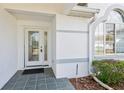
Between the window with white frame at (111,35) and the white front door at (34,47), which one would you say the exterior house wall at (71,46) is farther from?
the white front door at (34,47)

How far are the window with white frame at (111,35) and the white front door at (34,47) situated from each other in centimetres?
296

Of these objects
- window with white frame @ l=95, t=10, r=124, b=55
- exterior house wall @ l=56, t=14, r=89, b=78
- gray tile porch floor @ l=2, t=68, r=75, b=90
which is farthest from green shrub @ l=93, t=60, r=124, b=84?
window with white frame @ l=95, t=10, r=124, b=55

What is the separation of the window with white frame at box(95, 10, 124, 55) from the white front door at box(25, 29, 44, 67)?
2.96 m

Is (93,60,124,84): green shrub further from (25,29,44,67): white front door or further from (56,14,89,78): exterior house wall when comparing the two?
(25,29,44,67): white front door

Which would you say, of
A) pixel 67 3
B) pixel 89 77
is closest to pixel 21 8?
pixel 67 3

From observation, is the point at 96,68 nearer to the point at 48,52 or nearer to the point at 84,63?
the point at 84,63

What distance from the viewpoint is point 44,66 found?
629cm

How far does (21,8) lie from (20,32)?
1.87 metres

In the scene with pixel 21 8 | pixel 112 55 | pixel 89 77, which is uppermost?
pixel 21 8

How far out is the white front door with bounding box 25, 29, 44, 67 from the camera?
6.18 metres

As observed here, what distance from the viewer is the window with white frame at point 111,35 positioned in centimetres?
579

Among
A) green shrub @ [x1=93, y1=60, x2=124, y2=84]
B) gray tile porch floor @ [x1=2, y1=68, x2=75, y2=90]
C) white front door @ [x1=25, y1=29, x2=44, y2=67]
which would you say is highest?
white front door @ [x1=25, y1=29, x2=44, y2=67]

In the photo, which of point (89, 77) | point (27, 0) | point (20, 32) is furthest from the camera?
point (20, 32)

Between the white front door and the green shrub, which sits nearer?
the green shrub
